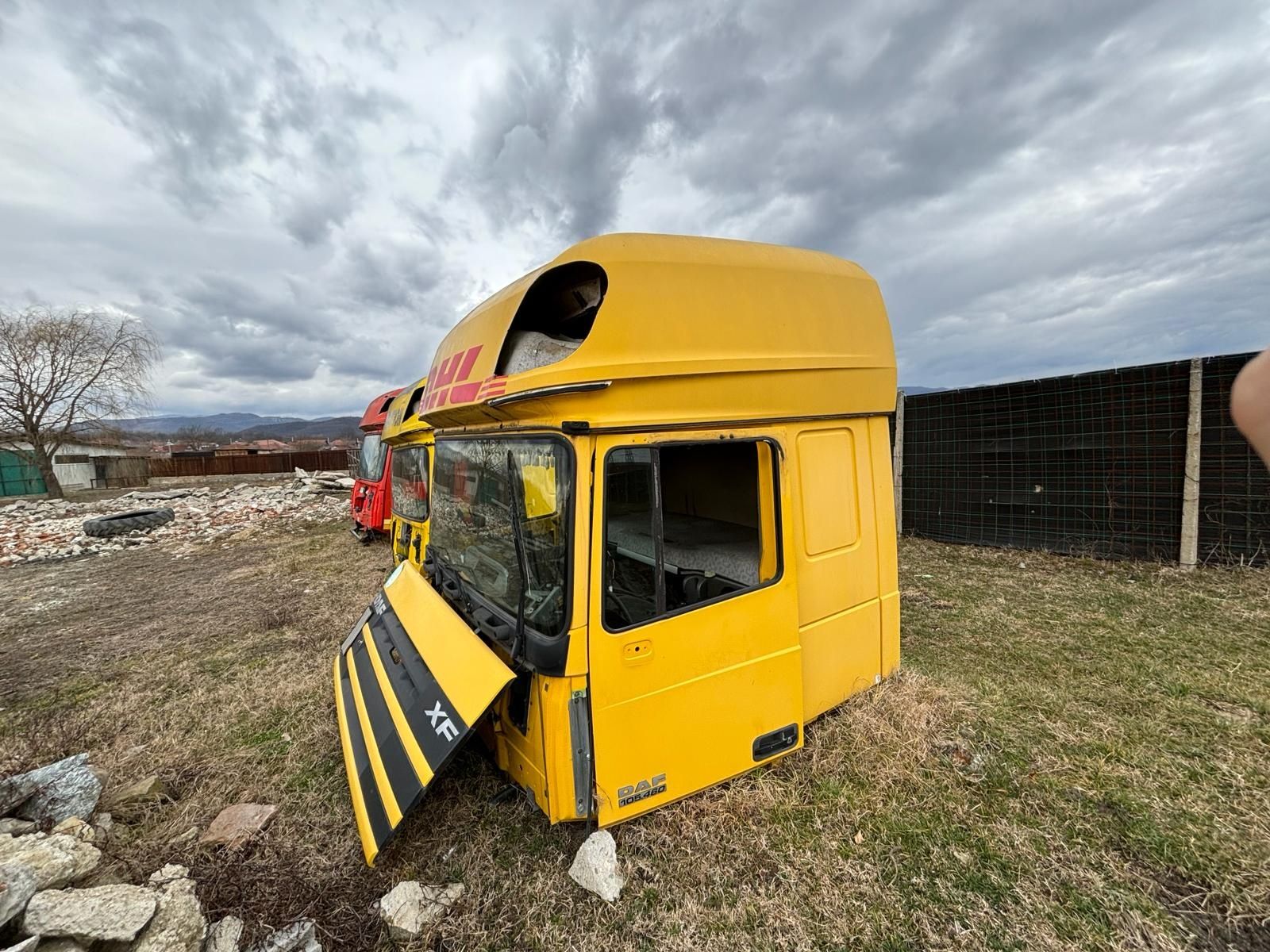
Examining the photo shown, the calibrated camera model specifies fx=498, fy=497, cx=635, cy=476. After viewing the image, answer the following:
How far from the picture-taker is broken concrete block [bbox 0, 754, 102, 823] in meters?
2.45

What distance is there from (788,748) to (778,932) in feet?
2.47

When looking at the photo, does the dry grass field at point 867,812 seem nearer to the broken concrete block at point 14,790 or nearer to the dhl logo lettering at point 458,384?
the broken concrete block at point 14,790

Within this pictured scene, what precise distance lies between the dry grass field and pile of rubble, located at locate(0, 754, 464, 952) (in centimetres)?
11

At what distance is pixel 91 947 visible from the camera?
1623 millimetres

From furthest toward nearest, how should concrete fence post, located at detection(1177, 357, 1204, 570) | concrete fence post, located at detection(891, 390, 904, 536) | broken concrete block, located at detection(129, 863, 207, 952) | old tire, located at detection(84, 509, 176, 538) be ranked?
1. old tire, located at detection(84, 509, 176, 538)
2. concrete fence post, located at detection(891, 390, 904, 536)
3. concrete fence post, located at detection(1177, 357, 1204, 570)
4. broken concrete block, located at detection(129, 863, 207, 952)

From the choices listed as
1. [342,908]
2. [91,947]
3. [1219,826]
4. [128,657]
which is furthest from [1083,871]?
[128,657]

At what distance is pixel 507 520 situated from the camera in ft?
7.87

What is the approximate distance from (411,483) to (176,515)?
1324cm

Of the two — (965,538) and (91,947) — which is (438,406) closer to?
(91,947)

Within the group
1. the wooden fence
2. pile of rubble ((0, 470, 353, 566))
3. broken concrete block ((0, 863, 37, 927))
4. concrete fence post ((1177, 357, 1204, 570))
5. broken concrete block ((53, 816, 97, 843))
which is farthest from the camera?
the wooden fence

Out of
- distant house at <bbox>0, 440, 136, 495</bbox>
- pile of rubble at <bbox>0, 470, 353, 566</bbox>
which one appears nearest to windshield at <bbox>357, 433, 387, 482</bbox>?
pile of rubble at <bbox>0, 470, 353, 566</bbox>

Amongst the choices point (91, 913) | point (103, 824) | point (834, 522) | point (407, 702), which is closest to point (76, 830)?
point (103, 824)

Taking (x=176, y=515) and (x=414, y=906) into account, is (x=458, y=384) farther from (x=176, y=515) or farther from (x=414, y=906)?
(x=176, y=515)

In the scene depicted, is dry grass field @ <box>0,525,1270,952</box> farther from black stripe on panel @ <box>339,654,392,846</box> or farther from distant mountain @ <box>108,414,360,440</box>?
distant mountain @ <box>108,414,360,440</box>
